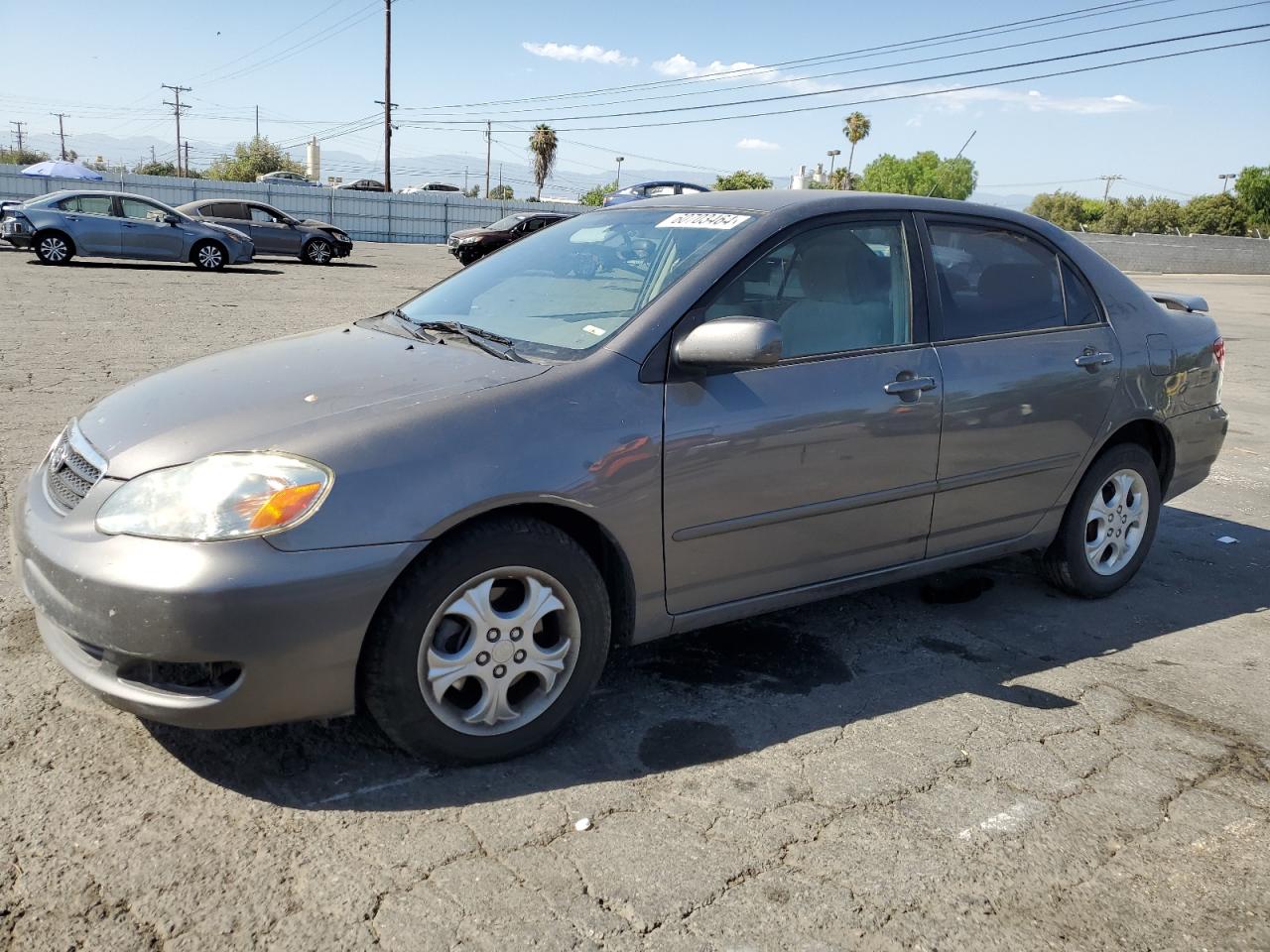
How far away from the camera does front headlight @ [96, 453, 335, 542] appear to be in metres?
2.62

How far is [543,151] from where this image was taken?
77.4 m

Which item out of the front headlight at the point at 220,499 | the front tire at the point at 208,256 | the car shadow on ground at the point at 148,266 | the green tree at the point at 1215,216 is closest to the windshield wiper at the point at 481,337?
the front headlight at the point at 220,499

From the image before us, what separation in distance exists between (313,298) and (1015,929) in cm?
1494

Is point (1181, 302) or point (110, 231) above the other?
point (1181, 302)

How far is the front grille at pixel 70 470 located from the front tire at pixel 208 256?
61.2 feet

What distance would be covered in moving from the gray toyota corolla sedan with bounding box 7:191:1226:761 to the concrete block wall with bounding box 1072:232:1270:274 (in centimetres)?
3962

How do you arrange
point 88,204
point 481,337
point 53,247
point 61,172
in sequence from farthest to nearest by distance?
1. point 61,172
2. point 88,204
3. point 53,247
4. point 481,337

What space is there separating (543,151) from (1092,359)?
253 feet

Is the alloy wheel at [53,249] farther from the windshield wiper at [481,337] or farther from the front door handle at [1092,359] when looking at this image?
the front door handle at [1092,359]

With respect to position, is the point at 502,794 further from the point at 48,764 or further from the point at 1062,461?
the point at 1062,461

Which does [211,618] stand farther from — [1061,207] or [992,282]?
[1061,207]

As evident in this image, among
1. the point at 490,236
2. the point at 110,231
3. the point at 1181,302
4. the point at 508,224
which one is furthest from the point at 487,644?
the point at 508,224

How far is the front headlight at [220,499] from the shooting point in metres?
2.62

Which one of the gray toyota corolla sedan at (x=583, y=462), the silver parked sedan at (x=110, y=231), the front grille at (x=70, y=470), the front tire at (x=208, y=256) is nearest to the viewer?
the gray toyota corolla sedan at (x=583, y=462)
